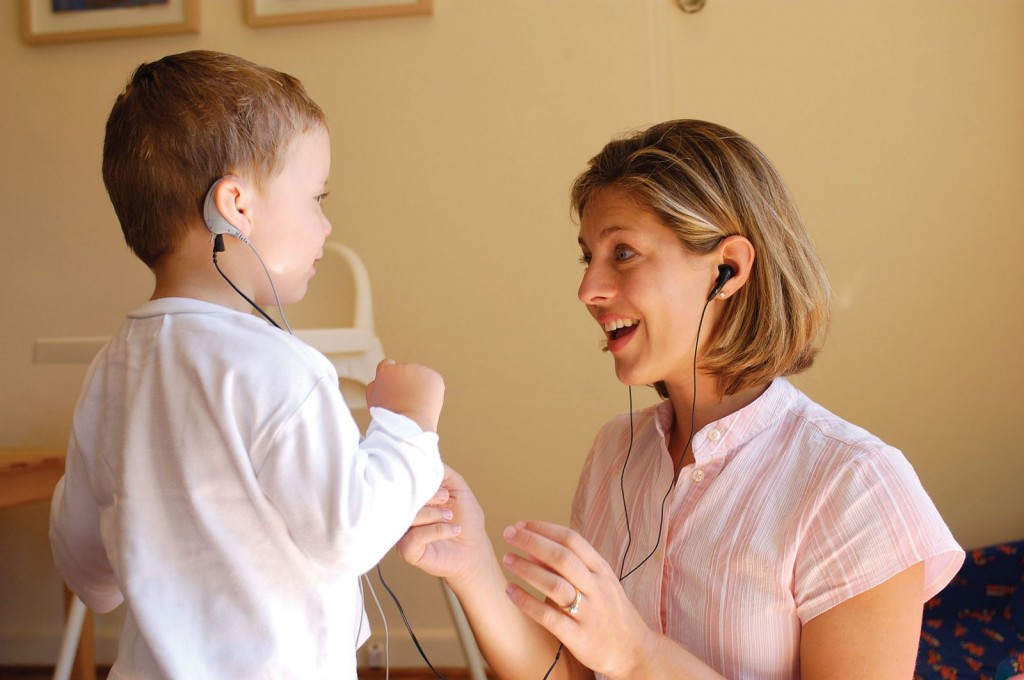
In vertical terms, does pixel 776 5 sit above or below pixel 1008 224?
above

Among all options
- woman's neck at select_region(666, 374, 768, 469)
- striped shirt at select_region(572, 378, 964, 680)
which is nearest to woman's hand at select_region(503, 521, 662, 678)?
striped shirt at select_region(572, 378, 964, 680)

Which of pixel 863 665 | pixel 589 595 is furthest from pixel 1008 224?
pixel 589 595

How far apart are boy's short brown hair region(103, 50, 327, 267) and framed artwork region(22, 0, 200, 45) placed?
5.75 ft

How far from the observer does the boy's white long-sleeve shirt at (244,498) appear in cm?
85

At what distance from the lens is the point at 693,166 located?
3.93 feet

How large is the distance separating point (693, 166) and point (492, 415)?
1454 mm

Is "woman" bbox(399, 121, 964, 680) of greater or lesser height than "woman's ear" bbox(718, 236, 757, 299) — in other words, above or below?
below

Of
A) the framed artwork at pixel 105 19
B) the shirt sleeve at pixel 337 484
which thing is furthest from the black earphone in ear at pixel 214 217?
the framed artwork at pixel 105 19

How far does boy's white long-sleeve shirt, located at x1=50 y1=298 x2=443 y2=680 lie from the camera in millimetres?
855

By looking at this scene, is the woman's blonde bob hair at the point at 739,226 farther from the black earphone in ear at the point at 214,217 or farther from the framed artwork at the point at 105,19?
the framed artwork at the point at 105,19

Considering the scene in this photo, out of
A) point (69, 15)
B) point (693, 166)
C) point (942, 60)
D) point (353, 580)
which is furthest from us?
point (69, 15)

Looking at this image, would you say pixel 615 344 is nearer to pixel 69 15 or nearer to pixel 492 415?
pixel 492 415

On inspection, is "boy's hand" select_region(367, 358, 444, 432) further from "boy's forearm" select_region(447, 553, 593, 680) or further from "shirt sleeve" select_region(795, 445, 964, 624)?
"shirt sleeve" select_region(795, 445, 964, 624)

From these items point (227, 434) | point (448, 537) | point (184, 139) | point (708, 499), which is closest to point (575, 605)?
point (448, 537)
